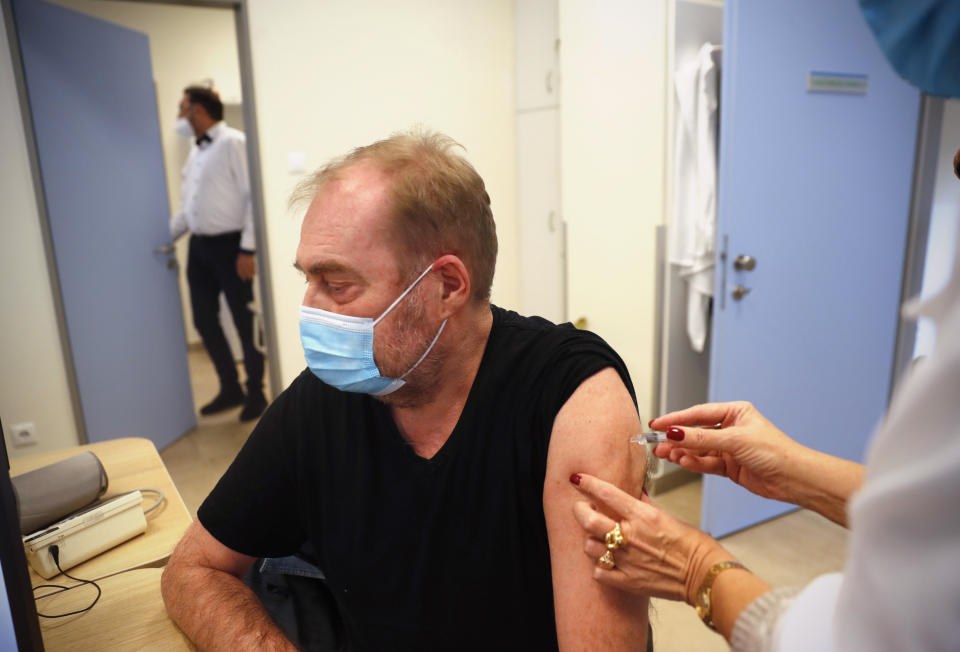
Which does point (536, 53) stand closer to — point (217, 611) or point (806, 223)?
point (806, 223)

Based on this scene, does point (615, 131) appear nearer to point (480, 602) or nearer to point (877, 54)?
point (877, 54)

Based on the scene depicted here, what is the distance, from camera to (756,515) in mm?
2510

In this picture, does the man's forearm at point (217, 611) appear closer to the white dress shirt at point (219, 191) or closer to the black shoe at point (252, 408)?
the white dress shirt at point (219, 191)

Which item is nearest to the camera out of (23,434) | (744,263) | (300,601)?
(300,601)

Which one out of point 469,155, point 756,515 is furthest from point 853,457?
point 469,155

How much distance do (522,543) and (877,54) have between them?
240 centimetres

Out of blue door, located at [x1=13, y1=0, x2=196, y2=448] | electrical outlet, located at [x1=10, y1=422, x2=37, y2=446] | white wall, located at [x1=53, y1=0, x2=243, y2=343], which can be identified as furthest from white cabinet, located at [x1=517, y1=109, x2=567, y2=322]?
white wall, located at [x1=53, y1=0, x2=243, y2=343]

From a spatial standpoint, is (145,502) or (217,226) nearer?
(145,502)

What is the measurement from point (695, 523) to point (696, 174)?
4.53ft

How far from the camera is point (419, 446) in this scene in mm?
1021

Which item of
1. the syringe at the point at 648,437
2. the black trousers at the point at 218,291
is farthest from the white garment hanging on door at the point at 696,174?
the black trousers at the point at 218,291

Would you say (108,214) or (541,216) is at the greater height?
(108,214)

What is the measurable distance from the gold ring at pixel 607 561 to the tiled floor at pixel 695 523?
35.8 inches

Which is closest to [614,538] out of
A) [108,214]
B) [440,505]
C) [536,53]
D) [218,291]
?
[440,505]
